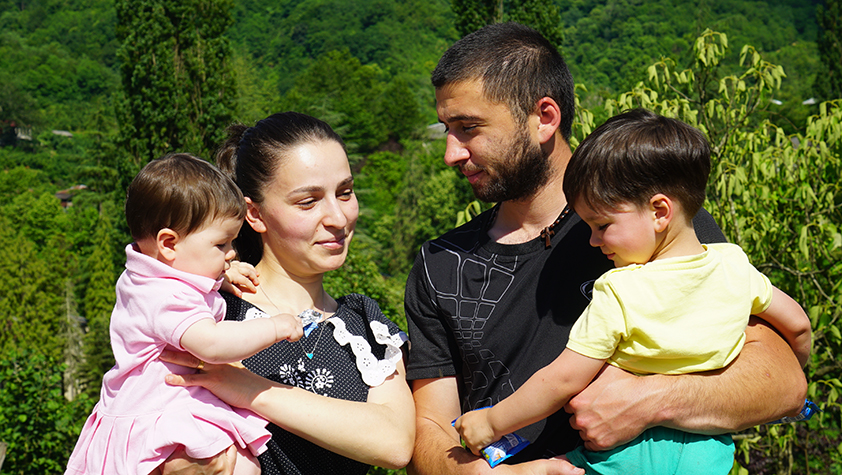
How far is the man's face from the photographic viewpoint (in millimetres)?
2316

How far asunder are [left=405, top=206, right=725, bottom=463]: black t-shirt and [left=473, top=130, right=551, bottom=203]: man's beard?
0.16 m

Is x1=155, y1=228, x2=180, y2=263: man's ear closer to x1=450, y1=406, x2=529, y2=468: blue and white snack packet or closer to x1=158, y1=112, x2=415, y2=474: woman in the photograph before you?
x1=158, y1=112, x2=415, y2=474: woman

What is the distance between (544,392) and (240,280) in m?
1.00

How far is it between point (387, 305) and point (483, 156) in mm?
4267

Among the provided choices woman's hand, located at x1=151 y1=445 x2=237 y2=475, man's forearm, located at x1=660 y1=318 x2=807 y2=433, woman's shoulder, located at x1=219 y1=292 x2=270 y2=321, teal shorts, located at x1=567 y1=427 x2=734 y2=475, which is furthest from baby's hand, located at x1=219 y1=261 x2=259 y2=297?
man's forearm, located at x1=660 y1=318 x2=807 y2=433

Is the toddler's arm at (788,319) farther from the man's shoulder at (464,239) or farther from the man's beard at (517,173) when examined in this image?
the man's shoulder at (464,239)

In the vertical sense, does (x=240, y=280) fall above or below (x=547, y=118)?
below

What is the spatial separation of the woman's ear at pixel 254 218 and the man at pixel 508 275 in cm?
55

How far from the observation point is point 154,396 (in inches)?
72.8

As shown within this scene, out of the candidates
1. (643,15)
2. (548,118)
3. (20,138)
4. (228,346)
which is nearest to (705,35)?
(548,118)

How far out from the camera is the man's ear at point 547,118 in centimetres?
238

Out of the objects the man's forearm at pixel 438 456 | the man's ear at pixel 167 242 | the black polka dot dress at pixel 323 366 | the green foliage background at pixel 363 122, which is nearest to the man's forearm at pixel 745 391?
the man's forearm at pixel 438 456

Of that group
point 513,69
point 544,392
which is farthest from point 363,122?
point 544,392

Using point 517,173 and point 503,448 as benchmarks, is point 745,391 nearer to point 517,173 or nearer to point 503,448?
point 503,448
